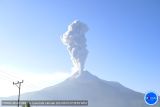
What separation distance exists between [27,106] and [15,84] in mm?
18918

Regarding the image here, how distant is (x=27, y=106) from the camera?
4497cm

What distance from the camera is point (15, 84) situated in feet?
207

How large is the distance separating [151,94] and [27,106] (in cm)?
3300

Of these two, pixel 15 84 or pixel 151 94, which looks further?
pixel 15 84

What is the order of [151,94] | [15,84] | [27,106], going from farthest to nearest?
Answer: [15,84] → [27,106] → [151,94]

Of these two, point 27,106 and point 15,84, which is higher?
point 15,84

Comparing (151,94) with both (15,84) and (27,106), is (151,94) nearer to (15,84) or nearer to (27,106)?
(27,106)

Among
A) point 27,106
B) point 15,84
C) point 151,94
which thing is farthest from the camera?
point 15,84

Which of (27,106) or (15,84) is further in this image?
(15,84)

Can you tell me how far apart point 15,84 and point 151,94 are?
169 ft

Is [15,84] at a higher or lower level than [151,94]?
higher

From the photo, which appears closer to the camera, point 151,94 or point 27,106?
point 151,94

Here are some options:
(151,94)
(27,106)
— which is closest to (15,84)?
(27,106)

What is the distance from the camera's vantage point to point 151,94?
13.9 meters
